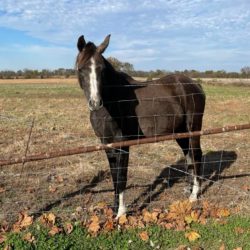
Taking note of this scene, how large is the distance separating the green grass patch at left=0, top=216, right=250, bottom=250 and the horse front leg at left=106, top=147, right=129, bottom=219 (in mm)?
728

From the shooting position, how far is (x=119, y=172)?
576 cm

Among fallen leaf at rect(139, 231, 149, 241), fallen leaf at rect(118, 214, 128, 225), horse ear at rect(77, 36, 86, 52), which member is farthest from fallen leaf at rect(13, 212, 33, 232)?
horse ear at rect(77, 36, 86, 52)

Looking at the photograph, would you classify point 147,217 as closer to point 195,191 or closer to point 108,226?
point 108,226

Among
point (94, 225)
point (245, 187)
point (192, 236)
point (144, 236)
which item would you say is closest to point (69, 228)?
point (94, 225)

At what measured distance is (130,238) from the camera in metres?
4.79

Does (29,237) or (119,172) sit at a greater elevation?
(119,172)

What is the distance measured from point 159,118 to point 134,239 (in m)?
2.25

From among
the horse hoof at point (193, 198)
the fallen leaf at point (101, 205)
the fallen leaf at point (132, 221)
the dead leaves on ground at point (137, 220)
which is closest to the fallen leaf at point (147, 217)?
the dead leaves on ground at point (137, 220)

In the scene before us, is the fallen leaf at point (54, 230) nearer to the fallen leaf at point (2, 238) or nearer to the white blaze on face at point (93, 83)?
the fallen leaf at point (2, 238)

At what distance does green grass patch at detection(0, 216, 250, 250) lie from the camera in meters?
4.52


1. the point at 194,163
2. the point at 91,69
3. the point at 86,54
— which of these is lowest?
the point at 194,163

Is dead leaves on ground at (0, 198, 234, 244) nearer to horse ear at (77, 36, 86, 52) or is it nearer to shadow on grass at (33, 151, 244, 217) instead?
shadow on grass at (33, 151, 244, 217)

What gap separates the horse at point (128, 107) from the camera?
15.9 ft

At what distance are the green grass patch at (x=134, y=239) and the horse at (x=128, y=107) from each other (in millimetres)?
818
